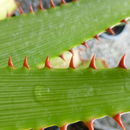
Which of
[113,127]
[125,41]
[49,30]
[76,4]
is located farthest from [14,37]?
[125,41]

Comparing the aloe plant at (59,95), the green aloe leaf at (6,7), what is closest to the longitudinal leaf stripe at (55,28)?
the aloe plant at (59,95)

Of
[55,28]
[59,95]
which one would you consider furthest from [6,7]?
[59,95]

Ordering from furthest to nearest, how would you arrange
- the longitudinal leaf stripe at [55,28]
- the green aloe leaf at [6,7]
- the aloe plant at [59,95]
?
the green aloe leaf at [6,7] < the longitudinal leaf stripe at [55,28] < the aloe plant at [59,95]

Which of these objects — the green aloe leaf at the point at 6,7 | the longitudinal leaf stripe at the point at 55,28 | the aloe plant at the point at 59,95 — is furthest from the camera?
the green aloe leaf at the point at 6,7

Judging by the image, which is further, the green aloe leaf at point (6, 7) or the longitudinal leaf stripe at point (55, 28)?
the green aloe leaf at point (6, 7)

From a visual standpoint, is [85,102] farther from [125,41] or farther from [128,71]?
[125,41]

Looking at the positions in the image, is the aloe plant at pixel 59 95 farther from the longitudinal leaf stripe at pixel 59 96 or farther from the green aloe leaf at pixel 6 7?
the green aloe leaf at pixel 6 7
